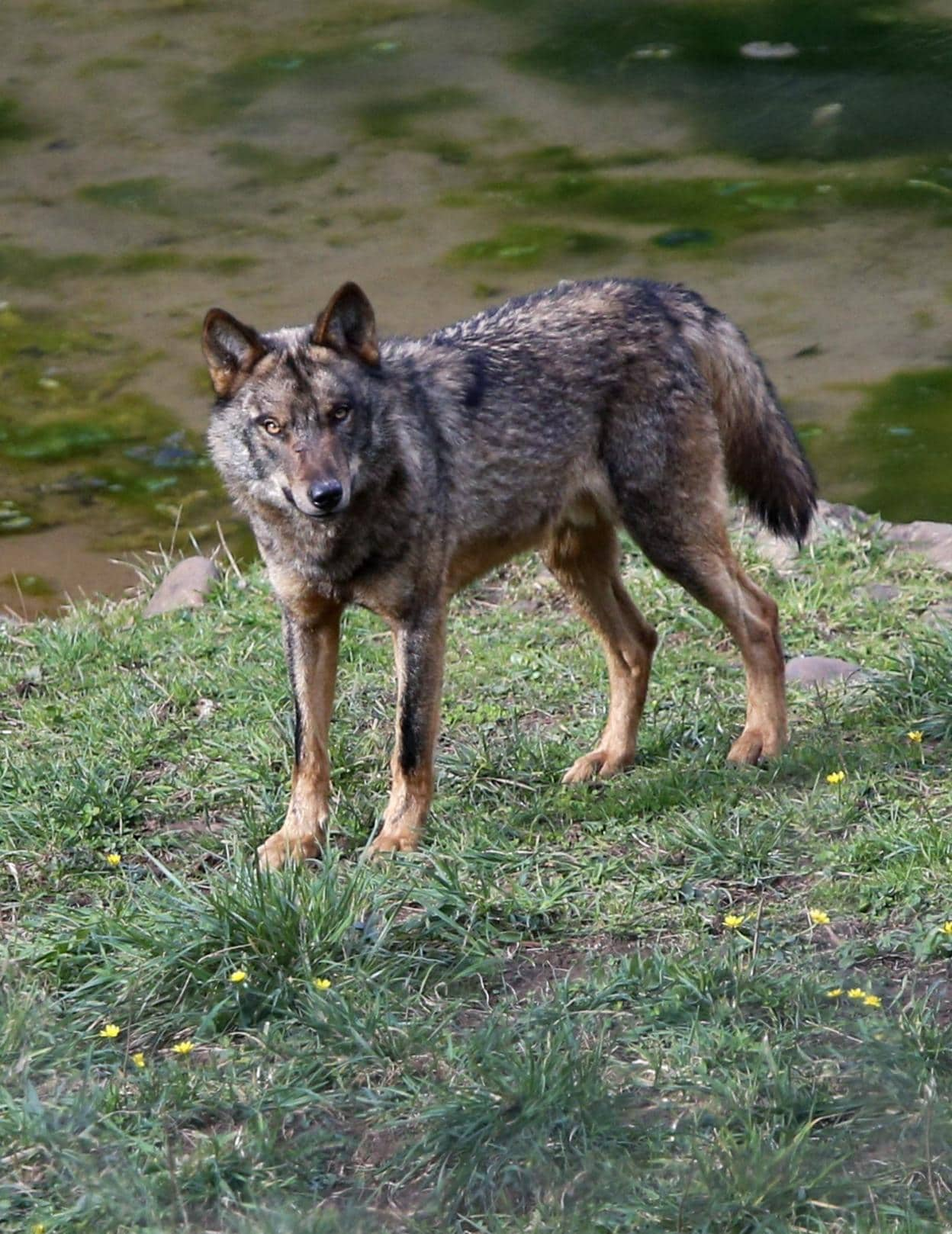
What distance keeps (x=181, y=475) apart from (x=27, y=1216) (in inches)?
261

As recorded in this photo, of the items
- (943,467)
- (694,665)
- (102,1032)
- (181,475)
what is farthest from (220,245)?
(102,1032)

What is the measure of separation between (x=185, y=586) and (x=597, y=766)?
267cm

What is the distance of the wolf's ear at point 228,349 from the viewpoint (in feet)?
17.4

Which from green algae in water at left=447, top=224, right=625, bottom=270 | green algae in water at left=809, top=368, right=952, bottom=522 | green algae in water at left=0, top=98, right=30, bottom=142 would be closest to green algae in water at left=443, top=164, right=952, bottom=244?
green algae in water at left=447, top=224, right=625, bottom=270

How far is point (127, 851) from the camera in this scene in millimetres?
5543

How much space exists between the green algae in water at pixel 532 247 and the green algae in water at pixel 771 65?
197 centimetres

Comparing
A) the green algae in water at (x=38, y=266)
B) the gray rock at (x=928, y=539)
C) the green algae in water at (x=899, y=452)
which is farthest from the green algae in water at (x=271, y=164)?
the gray rock at (x=928, y=539)

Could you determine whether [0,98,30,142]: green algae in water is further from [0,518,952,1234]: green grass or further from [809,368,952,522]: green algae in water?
[0,518,952,1234]: green grass

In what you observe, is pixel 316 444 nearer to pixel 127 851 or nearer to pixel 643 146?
pixel 127 851

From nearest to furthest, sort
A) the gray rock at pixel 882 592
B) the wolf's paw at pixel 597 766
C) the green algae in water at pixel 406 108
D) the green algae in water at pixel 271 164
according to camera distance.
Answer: the wolf's paw at pixel 597 766, the gray rock at pixel 882 592, the green algae in water at pixel 271 164, the green algae in water at pixel 406 108

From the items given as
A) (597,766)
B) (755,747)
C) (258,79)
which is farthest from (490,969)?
(258,79)

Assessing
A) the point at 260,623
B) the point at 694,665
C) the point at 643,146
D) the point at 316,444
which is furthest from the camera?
the point at 643,146

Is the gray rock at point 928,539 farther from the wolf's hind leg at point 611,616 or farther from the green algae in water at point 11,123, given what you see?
the green algae in water at point 11,123

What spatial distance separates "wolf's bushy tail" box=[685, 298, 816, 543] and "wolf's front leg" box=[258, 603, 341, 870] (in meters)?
1.60
